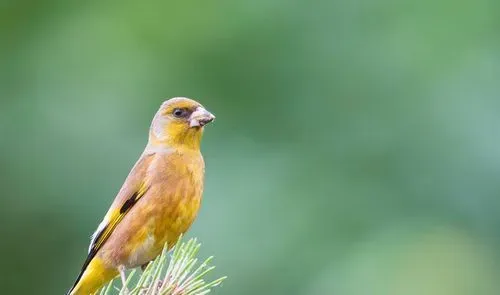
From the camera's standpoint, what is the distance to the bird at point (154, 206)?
4.81 meters

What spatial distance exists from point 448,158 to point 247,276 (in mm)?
1513

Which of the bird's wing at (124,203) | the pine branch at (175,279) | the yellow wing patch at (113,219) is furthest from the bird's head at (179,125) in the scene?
the pine branch at (175,279)

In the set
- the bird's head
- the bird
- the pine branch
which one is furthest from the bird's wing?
the pine branch

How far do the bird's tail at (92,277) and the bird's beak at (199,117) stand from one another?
27.7 inches

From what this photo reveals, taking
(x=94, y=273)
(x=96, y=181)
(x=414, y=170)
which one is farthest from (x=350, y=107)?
(x=94, y=273)

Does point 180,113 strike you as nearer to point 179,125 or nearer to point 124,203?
point 179,125

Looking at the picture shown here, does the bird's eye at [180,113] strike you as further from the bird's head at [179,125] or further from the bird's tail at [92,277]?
the bird's tail at [92,277]

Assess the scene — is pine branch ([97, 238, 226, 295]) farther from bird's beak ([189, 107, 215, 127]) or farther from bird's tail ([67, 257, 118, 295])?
bird's beak ([189, 107, 215, 127])

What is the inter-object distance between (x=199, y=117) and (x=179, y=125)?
0.11 metres

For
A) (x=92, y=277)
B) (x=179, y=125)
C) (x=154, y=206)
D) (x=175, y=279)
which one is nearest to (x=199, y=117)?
(x=179, y=125)

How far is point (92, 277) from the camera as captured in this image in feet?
15.9

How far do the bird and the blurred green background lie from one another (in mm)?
1874

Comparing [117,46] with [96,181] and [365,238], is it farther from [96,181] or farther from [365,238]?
[365,238]

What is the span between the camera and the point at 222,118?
7758mm
